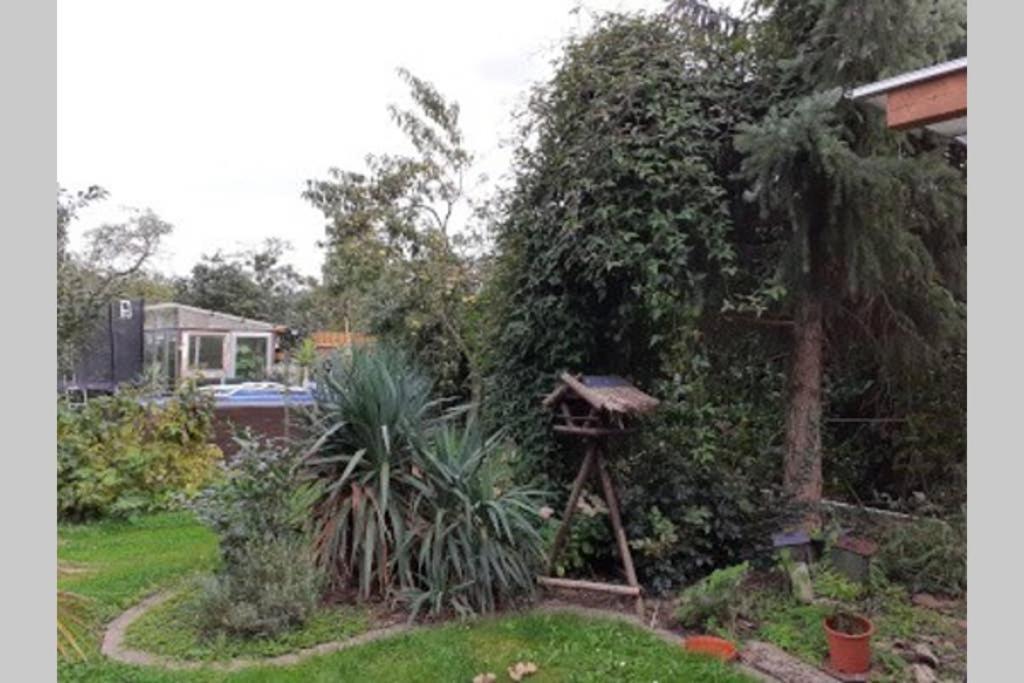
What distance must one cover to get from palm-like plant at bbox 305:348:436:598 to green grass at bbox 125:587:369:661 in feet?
0.97

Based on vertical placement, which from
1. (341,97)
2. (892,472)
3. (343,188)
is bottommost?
(892,472)

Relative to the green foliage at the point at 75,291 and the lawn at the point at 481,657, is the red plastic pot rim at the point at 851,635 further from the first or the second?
the green foliage at the point at 75,291

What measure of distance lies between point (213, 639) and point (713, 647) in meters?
2.51

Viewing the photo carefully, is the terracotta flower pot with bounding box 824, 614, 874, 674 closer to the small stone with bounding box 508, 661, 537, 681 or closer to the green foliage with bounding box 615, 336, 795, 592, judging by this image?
the green foliage with bounding box 615, 336, 795, 592

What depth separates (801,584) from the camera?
4180 mm

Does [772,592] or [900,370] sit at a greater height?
[900,370]

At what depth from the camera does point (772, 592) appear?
4371mm

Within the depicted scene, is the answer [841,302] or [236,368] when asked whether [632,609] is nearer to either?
[841,302]

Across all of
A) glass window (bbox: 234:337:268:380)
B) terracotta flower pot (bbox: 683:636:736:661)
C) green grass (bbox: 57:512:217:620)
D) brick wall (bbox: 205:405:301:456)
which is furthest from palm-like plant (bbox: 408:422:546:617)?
glass window (bbox: 234:337:268:380)

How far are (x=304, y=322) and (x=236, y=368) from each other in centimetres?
235

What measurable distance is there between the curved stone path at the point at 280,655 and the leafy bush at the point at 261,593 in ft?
0.80

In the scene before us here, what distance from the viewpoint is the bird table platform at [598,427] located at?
4262 mm

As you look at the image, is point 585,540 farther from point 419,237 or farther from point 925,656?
point 419,237

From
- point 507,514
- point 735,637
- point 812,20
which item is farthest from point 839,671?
point 812,20
